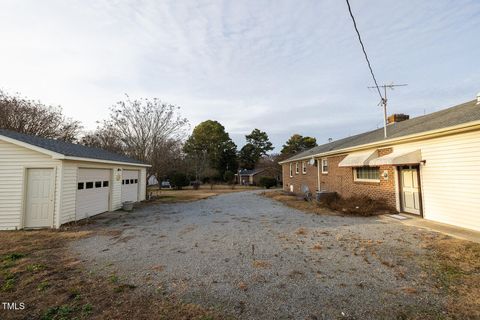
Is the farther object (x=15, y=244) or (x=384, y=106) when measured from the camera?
(x=384, y=106)

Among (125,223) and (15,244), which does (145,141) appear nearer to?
(125,223)

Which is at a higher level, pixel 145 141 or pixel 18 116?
pixel 18 116

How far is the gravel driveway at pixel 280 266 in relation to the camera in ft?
11.5

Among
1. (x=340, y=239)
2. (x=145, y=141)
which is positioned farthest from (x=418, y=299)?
(x=145, y=141)

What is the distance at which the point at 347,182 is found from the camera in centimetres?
1396

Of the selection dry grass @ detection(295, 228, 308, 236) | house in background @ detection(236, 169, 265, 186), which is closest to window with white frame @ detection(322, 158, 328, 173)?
dry grass @ detection(295, 228, 308, 236)

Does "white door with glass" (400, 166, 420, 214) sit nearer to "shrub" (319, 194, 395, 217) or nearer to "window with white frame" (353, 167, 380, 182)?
"shrub" (319, 194, 395, 217)

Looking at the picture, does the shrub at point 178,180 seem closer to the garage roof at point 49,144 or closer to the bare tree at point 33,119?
the bare tree at point 33,119

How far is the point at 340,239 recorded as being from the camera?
6895 mm

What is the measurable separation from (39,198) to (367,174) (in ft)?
48.2

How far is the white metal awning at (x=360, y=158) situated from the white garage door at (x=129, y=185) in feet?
44.1

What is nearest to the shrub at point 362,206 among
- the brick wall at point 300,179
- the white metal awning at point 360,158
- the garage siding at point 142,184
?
the white metal awning at point 360,158

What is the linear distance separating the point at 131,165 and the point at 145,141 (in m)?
9.29

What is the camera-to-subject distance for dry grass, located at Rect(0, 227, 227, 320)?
327 cm
